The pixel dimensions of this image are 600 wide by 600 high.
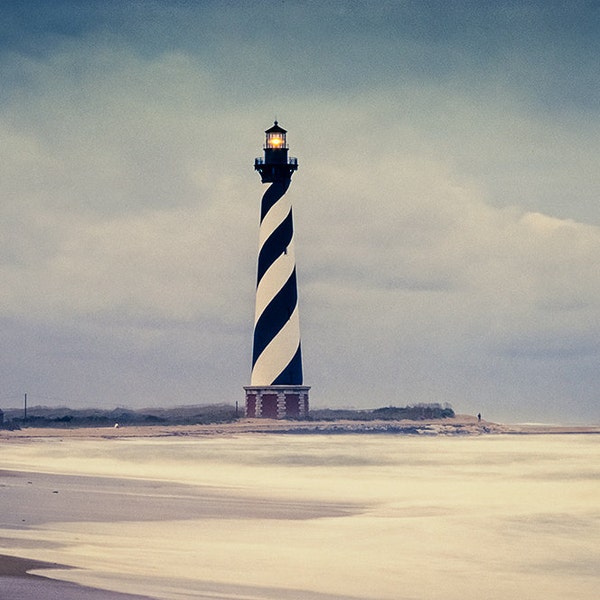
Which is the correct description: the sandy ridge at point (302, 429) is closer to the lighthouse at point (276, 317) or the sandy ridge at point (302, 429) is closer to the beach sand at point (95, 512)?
the lighthouse at point (276, 317)

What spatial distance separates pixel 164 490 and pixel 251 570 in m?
10.1

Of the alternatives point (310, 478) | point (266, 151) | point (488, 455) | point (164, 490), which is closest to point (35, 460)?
point (310, 478)

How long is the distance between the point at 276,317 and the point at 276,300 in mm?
694

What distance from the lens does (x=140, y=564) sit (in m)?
13.6

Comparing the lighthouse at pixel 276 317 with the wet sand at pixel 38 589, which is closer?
the wet sand at pixel 38 589

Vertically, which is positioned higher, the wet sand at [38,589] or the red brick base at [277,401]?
the red brick base at [277,401]

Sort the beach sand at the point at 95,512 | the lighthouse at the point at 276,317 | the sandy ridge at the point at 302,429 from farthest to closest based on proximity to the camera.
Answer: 1. the lighthouse at the point at 276,317
2. the sandy ridge at the point at 302,429
3. the beach sand at the point at 95,512

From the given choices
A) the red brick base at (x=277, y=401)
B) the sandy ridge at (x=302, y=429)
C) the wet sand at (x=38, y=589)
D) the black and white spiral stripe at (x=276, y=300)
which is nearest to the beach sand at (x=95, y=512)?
the wet sand at (x=38, y=589)

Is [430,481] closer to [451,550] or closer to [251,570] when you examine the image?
[451,550]

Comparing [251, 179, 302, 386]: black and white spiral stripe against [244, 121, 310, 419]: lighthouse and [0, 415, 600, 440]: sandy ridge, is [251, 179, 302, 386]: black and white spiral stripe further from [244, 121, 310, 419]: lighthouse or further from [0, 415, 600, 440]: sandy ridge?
[0, 415, 600, 440]: sandy ridge

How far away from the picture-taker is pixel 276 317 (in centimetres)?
5509

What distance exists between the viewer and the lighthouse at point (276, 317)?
5506cm

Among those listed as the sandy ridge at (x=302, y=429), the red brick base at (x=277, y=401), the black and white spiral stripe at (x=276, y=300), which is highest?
the black and white spiral stripe at (x=276, y=300)

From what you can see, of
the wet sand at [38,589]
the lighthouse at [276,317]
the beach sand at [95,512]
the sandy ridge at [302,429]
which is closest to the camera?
the wet sand at [38,589]
